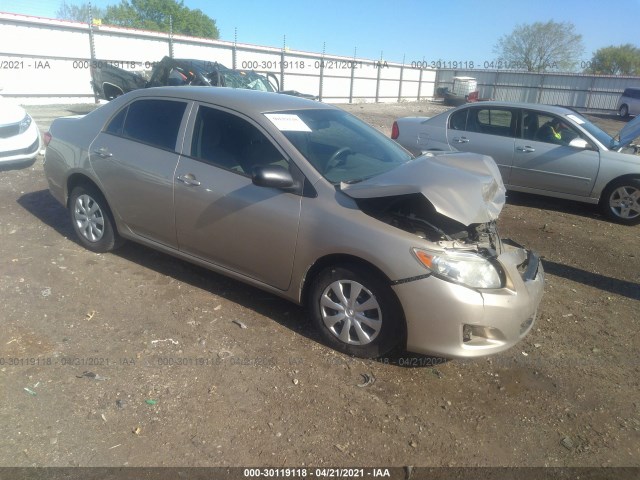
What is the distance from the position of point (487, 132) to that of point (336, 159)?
4.96 metres

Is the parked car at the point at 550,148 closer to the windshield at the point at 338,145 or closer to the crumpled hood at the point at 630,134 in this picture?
the crumpled hood at the point at 630,134

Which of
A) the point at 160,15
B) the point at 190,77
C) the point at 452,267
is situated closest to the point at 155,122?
the point at 452,267

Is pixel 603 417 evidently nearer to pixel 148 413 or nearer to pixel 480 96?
pixel 148 413

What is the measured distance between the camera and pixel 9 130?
7602 mm

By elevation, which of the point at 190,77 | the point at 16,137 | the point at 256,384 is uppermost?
the point at 190,77

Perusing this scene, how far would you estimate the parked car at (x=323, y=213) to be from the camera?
3.13 meters

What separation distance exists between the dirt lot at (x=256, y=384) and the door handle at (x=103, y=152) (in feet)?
3.40

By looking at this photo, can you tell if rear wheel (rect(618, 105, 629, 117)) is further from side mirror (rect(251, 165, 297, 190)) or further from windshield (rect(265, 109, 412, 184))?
side mirror (rect(251, 165, 297, 190))

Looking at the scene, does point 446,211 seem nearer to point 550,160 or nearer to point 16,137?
point 550,160

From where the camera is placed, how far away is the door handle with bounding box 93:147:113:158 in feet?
14.8

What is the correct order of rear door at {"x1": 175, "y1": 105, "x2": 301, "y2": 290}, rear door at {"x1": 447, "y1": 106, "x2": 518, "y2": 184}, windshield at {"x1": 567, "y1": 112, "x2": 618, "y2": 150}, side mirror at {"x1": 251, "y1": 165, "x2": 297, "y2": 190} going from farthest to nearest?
rear door at {"x1": 447, "y1": 106, "x2": 518, "y2": 184}
windshield at {"x1": 567, "y1": 112, "x2": 618, "y2": 150}
rear door at {"x1": 175, "y1": 105, "x2": 301, "y2": 290}
side mirror at {"x1": 251, "y1": 165, "x2": 297, "y2": 190}

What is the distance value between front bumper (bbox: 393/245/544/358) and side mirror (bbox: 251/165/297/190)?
3.46 ft

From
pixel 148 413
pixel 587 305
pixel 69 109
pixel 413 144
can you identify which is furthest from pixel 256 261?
pixel 69 109

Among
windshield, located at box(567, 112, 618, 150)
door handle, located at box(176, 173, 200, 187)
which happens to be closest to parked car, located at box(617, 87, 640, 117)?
windshield, located at box(567, 112, 618, 150)
